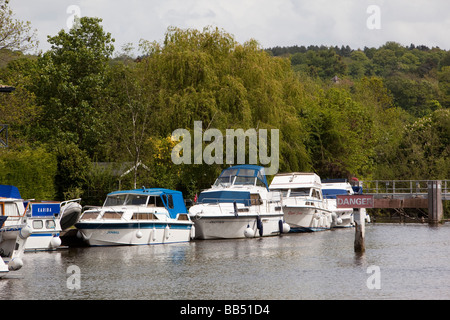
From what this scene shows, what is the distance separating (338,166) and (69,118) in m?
25.3

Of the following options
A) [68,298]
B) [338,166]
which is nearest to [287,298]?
[68,298]

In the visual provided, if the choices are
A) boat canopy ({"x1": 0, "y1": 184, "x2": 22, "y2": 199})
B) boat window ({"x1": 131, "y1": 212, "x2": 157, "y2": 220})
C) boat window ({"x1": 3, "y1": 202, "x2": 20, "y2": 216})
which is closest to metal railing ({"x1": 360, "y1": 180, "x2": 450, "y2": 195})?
boat window ({"x1": 131, "y1": 212, "x2": 157, "y2": 220})

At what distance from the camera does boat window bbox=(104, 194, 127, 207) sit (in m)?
39.5

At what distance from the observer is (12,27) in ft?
153

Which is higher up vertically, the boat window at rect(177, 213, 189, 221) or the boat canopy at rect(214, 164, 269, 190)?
the boat canopy at rect(214, 164, 269, 190)

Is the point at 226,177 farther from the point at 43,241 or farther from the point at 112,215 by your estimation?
the point at 43,241

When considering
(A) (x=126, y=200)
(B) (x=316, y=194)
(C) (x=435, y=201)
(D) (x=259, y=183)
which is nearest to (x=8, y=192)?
(A) (x=126, y=200)

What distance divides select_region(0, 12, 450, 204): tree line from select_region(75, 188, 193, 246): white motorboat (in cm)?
812

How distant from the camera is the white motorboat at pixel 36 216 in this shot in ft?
116

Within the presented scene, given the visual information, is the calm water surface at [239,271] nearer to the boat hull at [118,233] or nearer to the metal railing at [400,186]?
the boat hull at [118,233]

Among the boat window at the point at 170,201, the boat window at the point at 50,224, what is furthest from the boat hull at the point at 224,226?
the boat window at the point at 50,224

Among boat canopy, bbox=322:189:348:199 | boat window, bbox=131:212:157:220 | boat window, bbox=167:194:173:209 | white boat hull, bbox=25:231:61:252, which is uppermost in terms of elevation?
boat window, bbox=167:194:173:209

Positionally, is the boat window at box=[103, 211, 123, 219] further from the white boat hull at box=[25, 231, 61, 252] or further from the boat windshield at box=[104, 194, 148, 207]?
the white boat hull at box=[25, 231, 61, 252]
